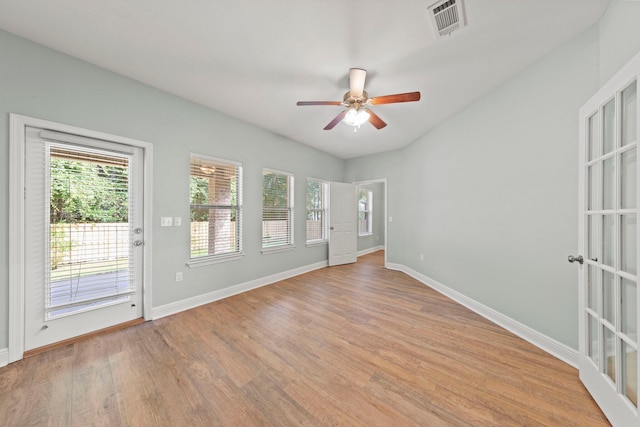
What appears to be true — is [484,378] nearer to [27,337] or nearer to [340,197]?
[27,337]

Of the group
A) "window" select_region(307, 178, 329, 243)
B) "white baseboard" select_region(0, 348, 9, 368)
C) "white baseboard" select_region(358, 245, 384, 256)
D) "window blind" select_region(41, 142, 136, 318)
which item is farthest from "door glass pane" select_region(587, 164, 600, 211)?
"white baseboard" select_region(358, 245, 384, 256)

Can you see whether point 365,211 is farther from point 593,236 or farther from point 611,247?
point 611,247

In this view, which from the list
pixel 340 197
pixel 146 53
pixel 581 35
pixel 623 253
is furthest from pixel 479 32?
pixel 340 197

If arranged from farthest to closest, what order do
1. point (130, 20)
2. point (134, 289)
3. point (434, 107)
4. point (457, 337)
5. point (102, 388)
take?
point (434, 107) → point (134, 289) → point (457, 337) → point (130, 20) → point (102, 388)

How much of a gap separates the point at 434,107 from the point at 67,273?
4.46 m

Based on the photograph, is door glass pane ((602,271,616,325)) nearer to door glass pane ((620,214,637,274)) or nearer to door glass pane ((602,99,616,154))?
door glass pane ((620,214,637,274))

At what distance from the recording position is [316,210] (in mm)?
4953

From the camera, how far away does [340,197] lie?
5289mm

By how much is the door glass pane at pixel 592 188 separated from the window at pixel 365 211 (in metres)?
5.54

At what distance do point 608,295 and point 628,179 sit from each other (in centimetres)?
71

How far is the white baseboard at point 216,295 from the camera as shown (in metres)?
2.62

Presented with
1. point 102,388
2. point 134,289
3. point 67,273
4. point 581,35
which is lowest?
point 102,388

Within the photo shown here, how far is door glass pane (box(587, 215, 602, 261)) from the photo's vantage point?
146cm

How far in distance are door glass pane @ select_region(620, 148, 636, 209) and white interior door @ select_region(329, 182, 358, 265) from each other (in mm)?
4090
